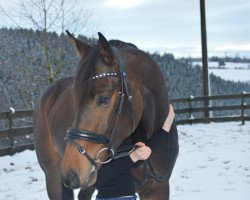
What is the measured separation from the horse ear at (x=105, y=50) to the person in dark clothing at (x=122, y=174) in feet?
2.03

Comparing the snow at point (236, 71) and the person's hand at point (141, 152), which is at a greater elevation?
the person's hand at point (141, 152)

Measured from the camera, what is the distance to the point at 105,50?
2133 mm

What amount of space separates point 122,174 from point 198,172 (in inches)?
177

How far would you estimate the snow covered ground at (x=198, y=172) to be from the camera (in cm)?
568

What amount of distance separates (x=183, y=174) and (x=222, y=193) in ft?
4.14

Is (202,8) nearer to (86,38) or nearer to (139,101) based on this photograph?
(86,38)

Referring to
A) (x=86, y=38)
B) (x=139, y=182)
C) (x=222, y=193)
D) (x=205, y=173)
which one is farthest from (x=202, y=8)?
(x=139, y=182)

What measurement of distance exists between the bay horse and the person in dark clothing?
0.20ft

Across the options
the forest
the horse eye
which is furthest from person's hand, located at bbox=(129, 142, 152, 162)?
the forest

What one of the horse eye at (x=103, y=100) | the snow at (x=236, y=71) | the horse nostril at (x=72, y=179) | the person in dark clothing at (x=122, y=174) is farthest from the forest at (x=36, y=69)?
the horse nostril at (x=72, y=179)

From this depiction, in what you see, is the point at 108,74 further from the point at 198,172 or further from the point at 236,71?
the point at 236,71

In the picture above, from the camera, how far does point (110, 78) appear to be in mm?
2143

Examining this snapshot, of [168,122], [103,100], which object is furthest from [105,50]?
[168,122]

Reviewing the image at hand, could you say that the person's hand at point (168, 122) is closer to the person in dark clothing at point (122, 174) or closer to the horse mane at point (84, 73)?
the person in dark clothing at point (122, 174)
